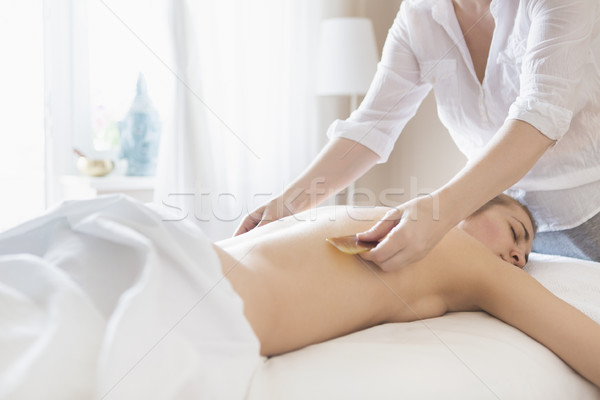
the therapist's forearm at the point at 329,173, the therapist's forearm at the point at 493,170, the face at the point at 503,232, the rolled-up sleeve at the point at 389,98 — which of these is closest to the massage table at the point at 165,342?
the therapist's forearm at the point at 493,170

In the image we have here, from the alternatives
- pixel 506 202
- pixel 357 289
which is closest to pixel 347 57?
pixel 506 202

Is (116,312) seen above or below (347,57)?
below

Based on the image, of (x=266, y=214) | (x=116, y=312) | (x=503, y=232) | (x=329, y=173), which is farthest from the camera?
(x=329, y=173)

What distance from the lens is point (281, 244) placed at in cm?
104

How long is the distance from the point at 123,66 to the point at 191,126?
21.2 inches

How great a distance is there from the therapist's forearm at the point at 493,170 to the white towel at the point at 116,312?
49 cm

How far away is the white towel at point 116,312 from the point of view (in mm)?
612

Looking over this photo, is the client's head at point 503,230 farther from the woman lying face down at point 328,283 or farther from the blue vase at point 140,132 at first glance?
the blue vase at point 140,132

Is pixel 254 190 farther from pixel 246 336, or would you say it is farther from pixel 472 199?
pixel 246 336

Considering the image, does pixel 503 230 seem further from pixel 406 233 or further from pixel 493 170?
pixel 406 233

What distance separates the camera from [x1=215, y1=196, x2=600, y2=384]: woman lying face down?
0.93m

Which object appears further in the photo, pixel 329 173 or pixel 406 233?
pixel 329 173

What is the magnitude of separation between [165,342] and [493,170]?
729 mm

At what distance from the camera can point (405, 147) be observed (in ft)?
11.3
